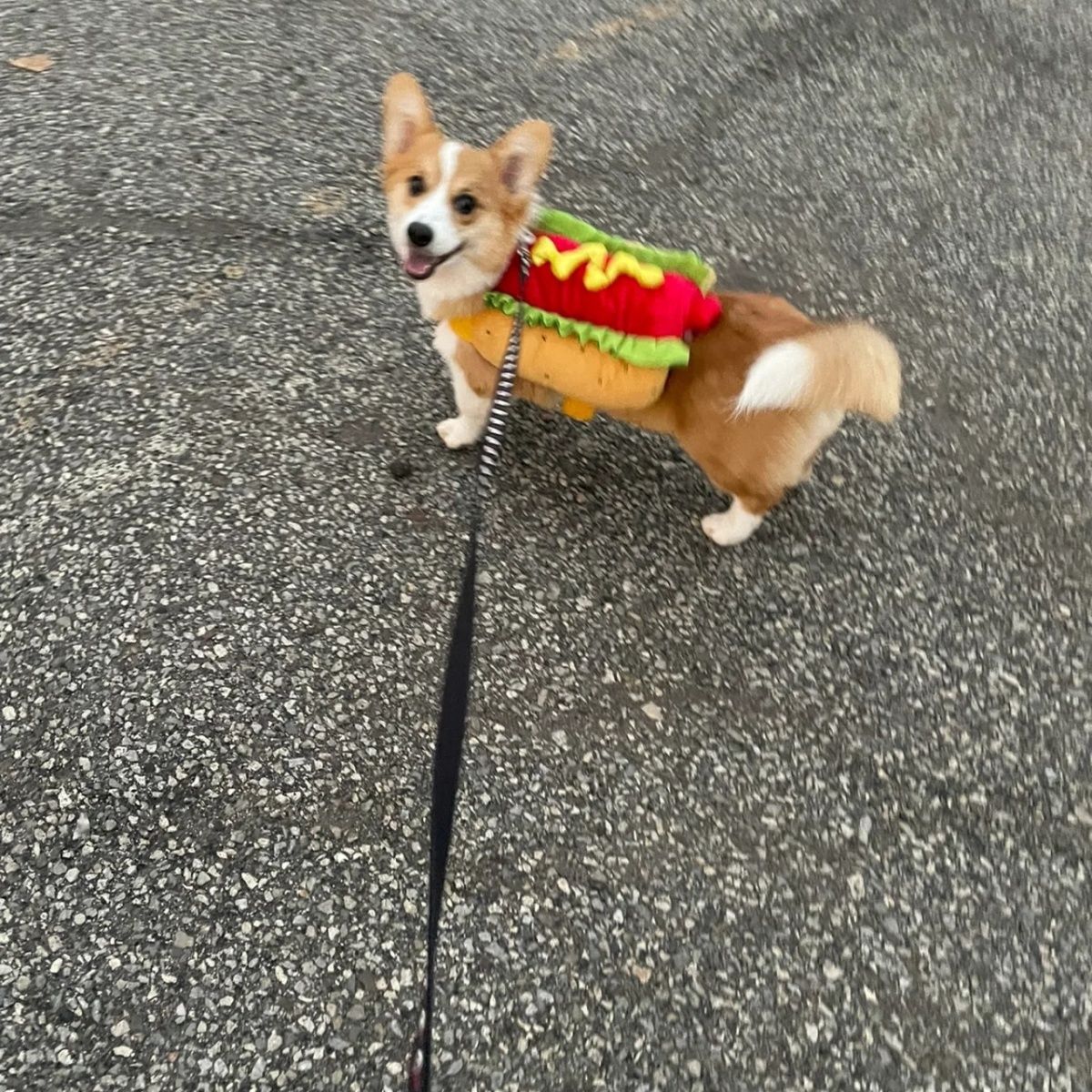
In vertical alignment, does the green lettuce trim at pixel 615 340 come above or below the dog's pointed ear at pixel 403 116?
below

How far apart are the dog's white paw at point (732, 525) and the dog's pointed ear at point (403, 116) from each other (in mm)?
1012

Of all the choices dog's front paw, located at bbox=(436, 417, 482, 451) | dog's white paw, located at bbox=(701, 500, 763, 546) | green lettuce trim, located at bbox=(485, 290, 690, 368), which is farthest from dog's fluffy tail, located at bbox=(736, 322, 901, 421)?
dog's front paw, located at bbox=(436, 417, 482, 451)

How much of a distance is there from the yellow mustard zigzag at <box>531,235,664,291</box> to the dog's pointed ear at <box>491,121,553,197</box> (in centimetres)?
11

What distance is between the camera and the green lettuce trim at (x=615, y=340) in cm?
166

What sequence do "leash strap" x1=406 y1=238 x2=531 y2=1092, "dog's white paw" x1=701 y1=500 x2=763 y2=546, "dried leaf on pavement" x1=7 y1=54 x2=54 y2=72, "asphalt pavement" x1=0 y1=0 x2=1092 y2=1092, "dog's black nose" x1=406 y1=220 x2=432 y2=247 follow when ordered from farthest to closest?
"dried leaf on pavement" x1=7 y1=54 x2=54 y2=72, "dog's white paw" x1=701 y1=500 x2=763 y2=546, "dog's black nose" x1=406 y1=220 x2=432 y2=247, "asphalt pavement" x1=0 y1=0 x2=1092 y2=1092, "leash strap" x1=406 y1=238 x2=531 y2=1092

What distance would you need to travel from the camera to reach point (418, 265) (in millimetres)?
1630

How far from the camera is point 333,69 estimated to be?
118 inches

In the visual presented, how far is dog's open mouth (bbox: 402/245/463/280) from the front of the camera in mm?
1623

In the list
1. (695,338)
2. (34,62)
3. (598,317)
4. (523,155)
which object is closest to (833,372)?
(695,338)

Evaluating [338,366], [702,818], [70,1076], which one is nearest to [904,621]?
[702,818]

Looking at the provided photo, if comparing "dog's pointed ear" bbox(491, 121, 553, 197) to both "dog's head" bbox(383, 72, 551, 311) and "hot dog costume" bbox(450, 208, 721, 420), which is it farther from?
"hot dog costume" bbox(450, 208, 721, 420)

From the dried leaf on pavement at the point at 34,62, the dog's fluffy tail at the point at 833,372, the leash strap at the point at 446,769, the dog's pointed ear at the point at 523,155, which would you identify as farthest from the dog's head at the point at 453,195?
the dried leaf on pavement at the point at 34,62

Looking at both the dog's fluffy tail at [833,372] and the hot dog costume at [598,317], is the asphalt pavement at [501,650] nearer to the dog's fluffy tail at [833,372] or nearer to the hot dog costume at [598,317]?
the hot dog costume at [598,317]

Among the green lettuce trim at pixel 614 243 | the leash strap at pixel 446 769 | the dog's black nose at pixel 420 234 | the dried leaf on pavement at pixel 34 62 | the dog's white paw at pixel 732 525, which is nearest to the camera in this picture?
the leash strap at pixel 446 769
